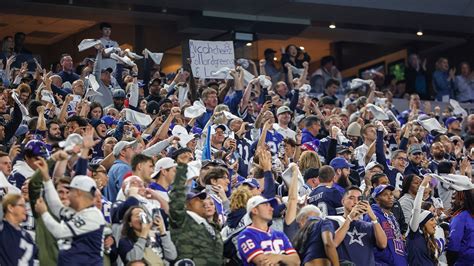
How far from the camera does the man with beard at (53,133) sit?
13.4 metres

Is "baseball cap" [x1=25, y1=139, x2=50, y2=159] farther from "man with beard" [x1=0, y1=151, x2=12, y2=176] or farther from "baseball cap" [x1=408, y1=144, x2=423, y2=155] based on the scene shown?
"baseball cap" [x1=408, y1=144, x2=423, y2=155]

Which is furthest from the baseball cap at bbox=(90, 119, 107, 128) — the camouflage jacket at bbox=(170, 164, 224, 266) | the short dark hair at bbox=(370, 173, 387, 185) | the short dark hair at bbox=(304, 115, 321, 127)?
the camouflage jacket at bbox=(170, 164, 224, 266)

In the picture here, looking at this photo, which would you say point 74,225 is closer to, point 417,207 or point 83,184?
point 83,184

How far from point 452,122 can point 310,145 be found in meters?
5.43

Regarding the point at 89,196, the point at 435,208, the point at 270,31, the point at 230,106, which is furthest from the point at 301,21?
the point at 89,196

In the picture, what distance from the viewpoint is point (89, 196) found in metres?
9.63

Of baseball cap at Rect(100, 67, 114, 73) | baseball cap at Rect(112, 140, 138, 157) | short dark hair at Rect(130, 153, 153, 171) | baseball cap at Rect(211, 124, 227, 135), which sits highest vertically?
→ baseball cap at Rect(100, 67, 114, 73)

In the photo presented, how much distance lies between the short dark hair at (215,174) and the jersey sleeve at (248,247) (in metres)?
1.18

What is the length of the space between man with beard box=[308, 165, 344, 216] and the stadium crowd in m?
0.02

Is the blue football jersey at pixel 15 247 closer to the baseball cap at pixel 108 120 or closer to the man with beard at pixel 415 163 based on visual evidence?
the baseball cap at pixel 108 120

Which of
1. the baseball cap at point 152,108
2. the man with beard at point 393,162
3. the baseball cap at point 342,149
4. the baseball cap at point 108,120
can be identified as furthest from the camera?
the baseball cap at point 152,108

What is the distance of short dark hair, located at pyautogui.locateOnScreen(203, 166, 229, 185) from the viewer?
449 inches

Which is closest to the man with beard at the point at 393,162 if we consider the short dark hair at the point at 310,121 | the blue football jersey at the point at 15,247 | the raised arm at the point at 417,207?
the short dark hair at the point at 310,121

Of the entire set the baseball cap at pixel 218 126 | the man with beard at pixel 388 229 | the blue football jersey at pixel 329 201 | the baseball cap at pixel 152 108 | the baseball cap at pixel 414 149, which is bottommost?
the man with beard at pixel 388 229
